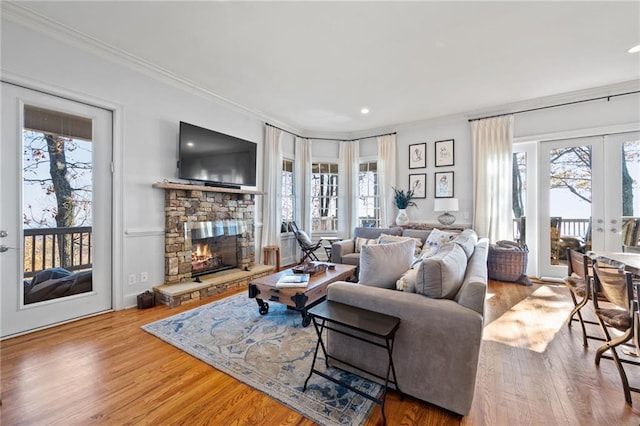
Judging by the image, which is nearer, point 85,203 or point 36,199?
point 36,199

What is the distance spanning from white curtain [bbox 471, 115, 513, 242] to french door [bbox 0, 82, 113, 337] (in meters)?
5.45

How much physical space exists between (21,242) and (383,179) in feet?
17.3

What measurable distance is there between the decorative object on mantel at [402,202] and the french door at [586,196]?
2075 mm

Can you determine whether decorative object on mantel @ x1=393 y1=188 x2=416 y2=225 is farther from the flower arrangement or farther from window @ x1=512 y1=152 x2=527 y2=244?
window @ x1=512 y1=152 x2=527 y2=244

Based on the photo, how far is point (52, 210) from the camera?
8.52ft

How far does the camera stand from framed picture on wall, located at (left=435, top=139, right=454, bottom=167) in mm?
4953

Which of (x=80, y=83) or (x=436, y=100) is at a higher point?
(x=436, y=100)

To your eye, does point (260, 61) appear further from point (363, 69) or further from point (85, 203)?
point (85, 203)

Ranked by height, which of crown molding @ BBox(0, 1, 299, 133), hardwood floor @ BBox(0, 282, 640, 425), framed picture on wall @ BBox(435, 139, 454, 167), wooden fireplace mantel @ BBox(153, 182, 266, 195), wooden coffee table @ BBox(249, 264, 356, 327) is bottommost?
hardwood floor @ BBox(0, 282, 640, 425)

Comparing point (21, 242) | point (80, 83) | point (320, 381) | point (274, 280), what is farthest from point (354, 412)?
point (80, 83)

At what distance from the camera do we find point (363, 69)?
3264 millimetres

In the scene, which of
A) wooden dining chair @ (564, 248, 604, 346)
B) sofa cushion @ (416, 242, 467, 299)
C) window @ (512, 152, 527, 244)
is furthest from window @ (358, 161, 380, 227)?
sofa cushion @ (416, 242, 467, 299)

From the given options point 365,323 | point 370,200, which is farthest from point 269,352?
point 370,200

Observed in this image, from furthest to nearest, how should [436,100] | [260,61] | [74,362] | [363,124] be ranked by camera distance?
[363,124]
[436,100]
[260,61]
[74,362]
